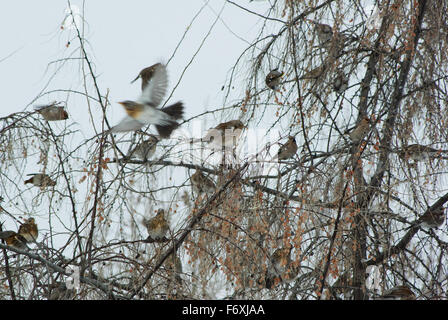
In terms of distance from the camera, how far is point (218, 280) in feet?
6.83

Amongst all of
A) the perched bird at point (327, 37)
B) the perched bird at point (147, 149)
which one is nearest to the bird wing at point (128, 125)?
the perched bird at point (147, 149)

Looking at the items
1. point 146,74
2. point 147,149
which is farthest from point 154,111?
point 147,149

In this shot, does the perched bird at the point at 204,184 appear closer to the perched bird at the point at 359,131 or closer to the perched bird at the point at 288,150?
the perched bird at the point at 288,150

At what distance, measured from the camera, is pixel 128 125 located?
7.49 ft

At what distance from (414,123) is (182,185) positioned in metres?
0.96

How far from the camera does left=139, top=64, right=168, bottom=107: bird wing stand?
95.7 inches

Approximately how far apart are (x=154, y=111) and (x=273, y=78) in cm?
58

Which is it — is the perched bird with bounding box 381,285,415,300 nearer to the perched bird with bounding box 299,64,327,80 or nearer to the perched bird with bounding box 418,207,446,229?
the perched bird with bounding box 418,207,446,229

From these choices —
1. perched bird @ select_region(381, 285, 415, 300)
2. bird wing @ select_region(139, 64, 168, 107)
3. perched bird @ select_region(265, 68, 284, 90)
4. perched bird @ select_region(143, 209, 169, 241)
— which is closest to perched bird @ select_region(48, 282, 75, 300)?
perched bird @ select_region(143, 209, 169, 241)

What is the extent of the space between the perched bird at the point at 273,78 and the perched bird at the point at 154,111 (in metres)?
0.41

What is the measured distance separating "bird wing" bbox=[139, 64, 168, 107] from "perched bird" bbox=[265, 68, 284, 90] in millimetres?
447

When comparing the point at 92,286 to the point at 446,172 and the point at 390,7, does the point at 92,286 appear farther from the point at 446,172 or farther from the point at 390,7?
the point at 390,7

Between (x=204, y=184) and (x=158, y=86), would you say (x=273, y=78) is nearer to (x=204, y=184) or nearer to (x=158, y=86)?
(x=158, y=86)

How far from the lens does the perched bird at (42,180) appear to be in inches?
90.4
